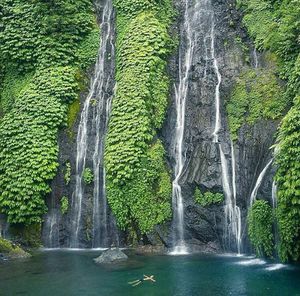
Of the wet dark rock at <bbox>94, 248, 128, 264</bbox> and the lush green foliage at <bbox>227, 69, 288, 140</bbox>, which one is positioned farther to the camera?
the lush green foliage at <bbox>227, 69, 288, 140</bbox>

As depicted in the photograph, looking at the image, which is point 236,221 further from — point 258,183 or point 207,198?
point 258,183

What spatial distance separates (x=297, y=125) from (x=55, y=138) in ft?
34.0

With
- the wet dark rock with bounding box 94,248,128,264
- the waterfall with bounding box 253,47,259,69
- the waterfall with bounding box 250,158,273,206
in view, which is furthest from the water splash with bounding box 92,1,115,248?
the waterfall with bounding box 253,47,259,69

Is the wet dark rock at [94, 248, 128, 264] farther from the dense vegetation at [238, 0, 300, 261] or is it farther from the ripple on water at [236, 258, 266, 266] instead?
the dense vegetation at [238, 0, 300, 261]

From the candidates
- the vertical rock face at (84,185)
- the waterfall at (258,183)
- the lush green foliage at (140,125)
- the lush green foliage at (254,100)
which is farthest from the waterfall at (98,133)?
the waterfall at (258,183)

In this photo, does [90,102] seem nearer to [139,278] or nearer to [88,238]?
[88,238]

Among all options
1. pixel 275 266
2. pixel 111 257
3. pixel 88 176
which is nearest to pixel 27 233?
pixel 88 176

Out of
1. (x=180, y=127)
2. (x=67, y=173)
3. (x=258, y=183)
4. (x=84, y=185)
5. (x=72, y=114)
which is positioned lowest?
(x=258, y=183)

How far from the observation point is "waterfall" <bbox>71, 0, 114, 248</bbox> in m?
17.3

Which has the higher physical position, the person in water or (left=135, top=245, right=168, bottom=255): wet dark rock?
(left=135, top=245, right=168, bottom=255): wet dark rock

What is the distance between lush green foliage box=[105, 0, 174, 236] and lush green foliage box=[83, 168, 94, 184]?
0.94 m

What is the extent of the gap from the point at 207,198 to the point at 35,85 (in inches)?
380

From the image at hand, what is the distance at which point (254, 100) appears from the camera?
17266 millimetres

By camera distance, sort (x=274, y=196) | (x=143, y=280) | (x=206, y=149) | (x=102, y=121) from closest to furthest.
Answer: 1. (x=143, y=280)
2. (x=274, y=196)
3. (x=206, y=149)
4. (x=102, y=121)
